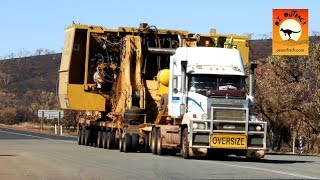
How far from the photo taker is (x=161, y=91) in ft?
93.6

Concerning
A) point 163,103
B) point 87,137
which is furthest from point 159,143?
point 87,137

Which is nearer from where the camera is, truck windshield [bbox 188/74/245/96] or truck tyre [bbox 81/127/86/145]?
truck windshield [bbox 188/74/245/96]

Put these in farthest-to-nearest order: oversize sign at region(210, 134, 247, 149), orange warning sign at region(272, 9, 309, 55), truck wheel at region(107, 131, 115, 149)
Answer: orange warning sign at region(272, 9, 309, 55) → truck wheel at region(107, 131, 115, 149) → oversize sign at region(210, 134, 247, 149)

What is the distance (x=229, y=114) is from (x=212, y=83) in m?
1.51

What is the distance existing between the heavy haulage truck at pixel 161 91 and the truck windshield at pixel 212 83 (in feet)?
0.12

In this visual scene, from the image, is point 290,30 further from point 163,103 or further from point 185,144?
point 185,144

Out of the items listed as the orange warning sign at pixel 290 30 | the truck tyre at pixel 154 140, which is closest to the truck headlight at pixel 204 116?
the truck tyre at pixel 154 140

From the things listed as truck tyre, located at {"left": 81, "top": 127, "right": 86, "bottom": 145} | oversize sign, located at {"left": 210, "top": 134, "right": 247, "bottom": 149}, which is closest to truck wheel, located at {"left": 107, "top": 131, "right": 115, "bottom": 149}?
truck tyre, located at {"left": 81, "top": 127, "right": 86, "bottom": 145}

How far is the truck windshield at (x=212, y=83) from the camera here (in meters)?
23.8

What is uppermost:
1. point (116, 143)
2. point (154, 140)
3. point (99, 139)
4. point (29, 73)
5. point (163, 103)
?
point (29, 73)

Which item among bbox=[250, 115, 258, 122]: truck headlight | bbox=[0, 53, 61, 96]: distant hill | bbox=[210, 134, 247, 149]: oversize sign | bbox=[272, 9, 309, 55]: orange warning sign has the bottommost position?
bbox=[210, 134, 247, 149]: oversize sign

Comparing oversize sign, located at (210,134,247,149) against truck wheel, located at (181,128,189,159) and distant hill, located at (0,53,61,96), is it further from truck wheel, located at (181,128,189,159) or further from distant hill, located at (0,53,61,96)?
distant hill, located at (0,53,61,96)

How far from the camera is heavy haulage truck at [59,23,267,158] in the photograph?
2297 centimetres

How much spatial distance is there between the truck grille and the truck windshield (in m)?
1.04
